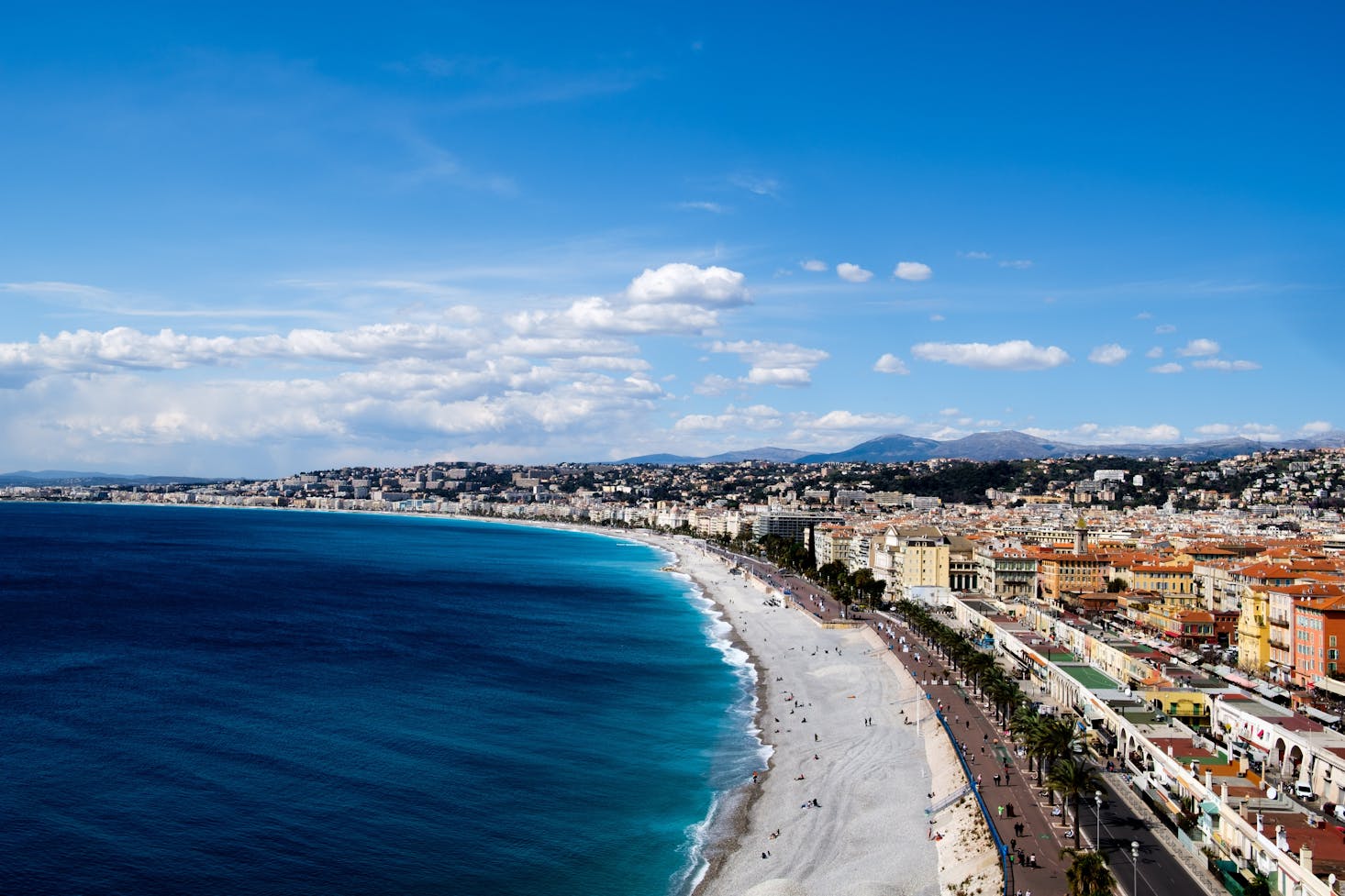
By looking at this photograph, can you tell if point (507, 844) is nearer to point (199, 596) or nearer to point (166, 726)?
point (166, 726)

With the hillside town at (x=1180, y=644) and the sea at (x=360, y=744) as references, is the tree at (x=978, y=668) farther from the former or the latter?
the sea at (x=360, y=744)

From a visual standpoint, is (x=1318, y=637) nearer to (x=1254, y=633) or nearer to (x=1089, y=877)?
(x=1254, y=633)

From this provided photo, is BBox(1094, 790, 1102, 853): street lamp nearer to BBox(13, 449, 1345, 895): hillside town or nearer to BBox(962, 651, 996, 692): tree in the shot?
BBox(13, 449, 1345, 895): hillside town

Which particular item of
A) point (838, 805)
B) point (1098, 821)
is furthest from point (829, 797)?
point (1098, 821)

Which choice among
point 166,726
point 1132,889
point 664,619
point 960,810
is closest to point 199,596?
point 664,619

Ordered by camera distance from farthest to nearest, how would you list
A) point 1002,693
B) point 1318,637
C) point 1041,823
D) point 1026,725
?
1. point 1318,637
2. point 1002,693
3. point 1026,725
4. point 1041,823

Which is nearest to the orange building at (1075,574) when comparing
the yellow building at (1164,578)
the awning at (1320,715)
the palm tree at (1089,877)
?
the yellow building at (1164,578)

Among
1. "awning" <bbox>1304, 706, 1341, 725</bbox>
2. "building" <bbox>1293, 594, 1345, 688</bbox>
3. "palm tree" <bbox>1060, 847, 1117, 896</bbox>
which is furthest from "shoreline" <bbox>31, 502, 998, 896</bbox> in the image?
"building" <bbox>1293, 594, 1345, 688</bbox>
